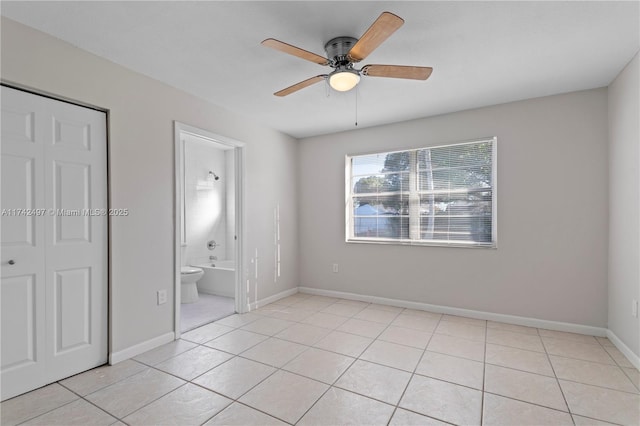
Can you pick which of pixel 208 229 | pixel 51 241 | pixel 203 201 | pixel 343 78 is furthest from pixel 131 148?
pixel 208 229

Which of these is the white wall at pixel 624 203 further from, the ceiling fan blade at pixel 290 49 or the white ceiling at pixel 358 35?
the ceiling fan blade at pixel 290 49

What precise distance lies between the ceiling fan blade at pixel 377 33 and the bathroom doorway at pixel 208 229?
6.99 feet

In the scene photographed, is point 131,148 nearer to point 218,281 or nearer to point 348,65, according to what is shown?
point 348,65

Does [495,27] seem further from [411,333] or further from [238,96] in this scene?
[411,333]

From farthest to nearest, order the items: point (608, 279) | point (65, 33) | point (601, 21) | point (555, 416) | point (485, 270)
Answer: point (485, 270) < point (608, 279) < point (65, 33) < point (601, 21) < point (555, 416)

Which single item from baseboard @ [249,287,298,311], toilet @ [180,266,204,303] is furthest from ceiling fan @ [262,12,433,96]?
toilet @ [180,266,204,303]

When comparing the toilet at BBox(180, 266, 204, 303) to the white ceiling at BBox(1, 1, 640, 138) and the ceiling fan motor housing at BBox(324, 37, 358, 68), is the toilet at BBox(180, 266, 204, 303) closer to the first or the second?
the white ceiling at BBox(1, 1, 640, 138)

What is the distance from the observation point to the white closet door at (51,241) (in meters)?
2.03

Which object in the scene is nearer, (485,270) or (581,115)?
(581,115)

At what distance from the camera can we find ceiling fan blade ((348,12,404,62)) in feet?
5.17

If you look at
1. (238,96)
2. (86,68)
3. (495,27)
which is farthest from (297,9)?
(86,68)

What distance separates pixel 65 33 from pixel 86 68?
0.91 ft

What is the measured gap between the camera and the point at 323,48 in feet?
7.50

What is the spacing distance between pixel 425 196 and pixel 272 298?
247cm
